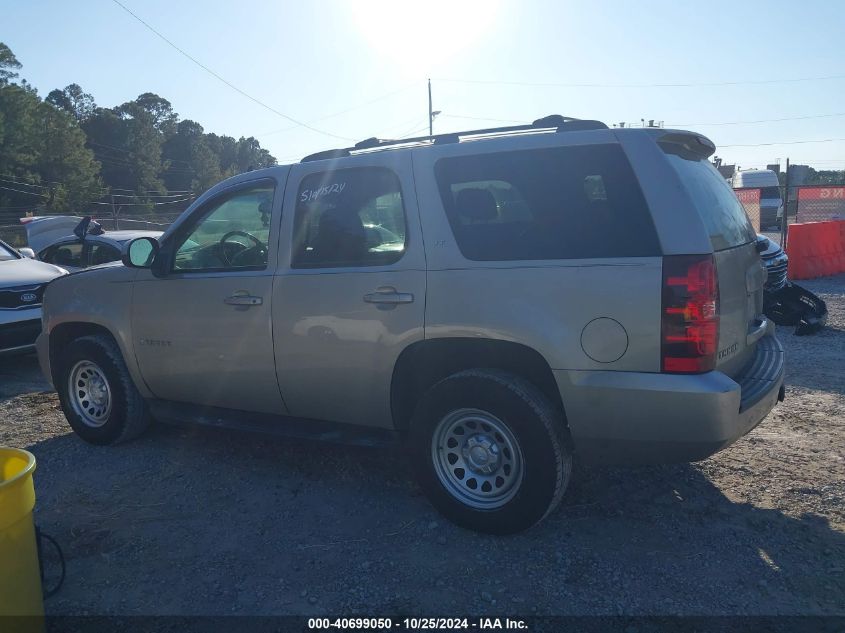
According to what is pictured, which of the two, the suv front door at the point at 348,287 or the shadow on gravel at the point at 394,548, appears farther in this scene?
the suv front door at the point at 348,287

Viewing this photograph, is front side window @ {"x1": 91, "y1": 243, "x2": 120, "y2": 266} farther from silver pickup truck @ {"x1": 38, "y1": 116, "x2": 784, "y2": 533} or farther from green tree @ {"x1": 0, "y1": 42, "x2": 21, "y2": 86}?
green tree @ {"x1": 0, "y1": 42, "x2": 21, "y2": 86}

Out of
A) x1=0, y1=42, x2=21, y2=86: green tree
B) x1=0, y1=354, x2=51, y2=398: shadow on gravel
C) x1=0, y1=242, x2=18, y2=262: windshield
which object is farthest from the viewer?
x1=0, y1=42, x2=21, y2=86: green tree

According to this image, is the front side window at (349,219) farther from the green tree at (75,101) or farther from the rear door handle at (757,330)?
the green tree at (75,101)

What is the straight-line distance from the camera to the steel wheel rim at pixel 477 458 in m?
3.55

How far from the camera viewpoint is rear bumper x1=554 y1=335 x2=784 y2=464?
10.2ft

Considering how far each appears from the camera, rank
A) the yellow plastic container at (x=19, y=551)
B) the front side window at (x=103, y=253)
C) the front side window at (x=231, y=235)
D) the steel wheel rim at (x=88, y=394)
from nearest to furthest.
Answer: the yellow plastic container at (x=19, y=551)
the front side window at (x=231, y=235)
the steel wheel rim at (x=88, y=394)
the front side window at (x=103, y=253)

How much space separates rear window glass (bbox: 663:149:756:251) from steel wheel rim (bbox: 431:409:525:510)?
1413mm

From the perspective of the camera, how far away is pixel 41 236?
44.7ft

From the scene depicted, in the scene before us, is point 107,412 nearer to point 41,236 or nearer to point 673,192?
point 673,192

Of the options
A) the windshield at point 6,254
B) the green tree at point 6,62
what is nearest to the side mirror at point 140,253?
the windshield at point 6,254

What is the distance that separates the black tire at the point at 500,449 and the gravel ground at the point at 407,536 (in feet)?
0.52

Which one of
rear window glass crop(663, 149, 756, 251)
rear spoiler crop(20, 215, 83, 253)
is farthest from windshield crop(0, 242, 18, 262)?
rear window glass crop(663, 149, 756, 251)

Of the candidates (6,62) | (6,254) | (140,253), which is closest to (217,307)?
(140,253)

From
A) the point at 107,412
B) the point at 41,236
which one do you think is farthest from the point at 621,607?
the point at 41,236
